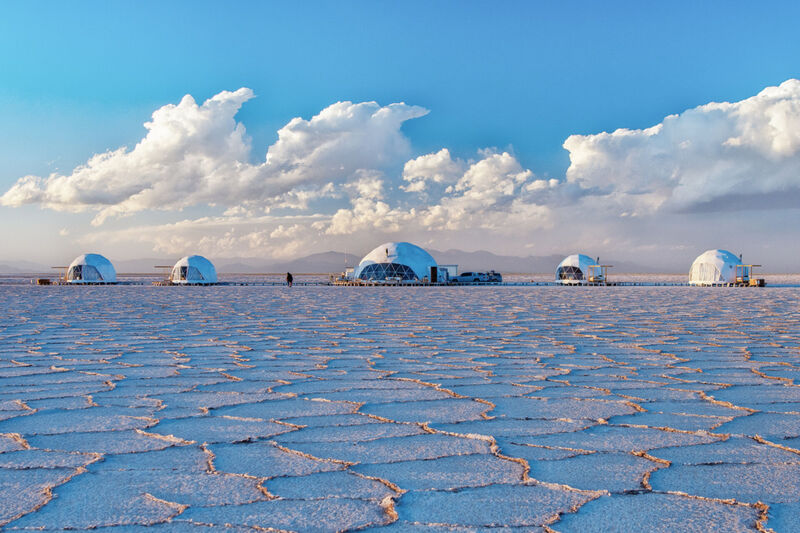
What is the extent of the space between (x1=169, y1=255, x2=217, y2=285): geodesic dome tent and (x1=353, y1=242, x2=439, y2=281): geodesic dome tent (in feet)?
32.0

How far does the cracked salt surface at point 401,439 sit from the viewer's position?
7.08ft

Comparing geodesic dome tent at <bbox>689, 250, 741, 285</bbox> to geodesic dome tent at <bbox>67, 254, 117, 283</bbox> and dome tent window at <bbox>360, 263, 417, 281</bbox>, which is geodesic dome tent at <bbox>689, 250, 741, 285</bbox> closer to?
dome tent window at <bbox>360, 263, 417, 281</bbox>

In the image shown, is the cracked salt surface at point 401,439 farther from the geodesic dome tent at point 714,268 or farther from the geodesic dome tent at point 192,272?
the geodesic dome tent at point 714,268

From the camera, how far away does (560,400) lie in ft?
13.3

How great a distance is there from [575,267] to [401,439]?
51.4 m

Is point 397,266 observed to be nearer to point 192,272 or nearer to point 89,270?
point 192,272

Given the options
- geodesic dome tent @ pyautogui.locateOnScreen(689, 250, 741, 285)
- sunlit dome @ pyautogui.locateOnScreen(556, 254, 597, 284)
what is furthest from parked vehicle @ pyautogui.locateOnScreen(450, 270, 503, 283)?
geodesic dome tent @ pyautogui.locateOnScreen(689, 250, 741, 285)

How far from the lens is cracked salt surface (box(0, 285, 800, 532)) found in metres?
2.16

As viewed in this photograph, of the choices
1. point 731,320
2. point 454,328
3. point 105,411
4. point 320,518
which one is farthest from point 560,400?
point 731,320

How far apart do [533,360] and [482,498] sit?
381 centimetres

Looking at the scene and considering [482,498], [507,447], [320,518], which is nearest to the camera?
[320,518]

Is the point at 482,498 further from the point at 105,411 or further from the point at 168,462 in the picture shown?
the point at 105,411

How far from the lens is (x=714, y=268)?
43.5m

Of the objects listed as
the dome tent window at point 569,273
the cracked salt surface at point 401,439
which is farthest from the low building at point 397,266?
A: the cracked salt surface at point 401,439
